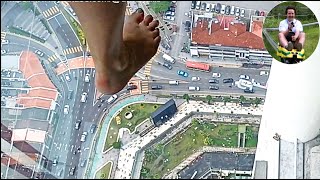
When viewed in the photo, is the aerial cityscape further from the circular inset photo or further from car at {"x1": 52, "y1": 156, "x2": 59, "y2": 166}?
the circular inset photo

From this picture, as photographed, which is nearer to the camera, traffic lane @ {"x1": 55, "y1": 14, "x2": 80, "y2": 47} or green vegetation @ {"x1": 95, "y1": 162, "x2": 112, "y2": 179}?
green vegetation @ {"x1": 95, "y1": 162, "x2": 112, "y2": 179}

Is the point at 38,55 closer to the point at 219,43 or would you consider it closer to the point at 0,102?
the point at 0,102

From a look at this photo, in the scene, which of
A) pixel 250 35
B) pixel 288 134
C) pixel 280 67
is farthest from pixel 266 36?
pixel 250 35

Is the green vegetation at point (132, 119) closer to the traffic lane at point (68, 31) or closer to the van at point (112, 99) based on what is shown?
the van at point (112, 99)

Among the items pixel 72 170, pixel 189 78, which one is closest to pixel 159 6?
pixel 189 78

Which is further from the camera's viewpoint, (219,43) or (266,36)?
(219,43)

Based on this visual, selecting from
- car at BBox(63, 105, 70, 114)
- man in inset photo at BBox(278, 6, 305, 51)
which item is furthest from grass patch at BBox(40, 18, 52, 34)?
man in inset photo at BBox(278, 6, 305, 51)

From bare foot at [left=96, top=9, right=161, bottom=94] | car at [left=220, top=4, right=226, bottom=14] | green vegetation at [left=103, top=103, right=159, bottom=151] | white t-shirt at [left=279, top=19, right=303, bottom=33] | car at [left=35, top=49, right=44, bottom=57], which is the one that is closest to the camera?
bare foot at [left=96, top=9, right=161, bottom=94]

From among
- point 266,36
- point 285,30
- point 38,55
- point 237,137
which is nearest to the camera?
point 285,30
